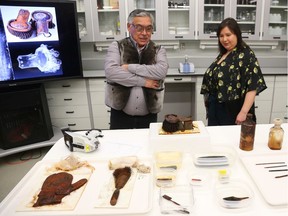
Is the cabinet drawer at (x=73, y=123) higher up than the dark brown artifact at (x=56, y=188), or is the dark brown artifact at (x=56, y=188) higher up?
the dark brown artifact at (x=56, y=188)

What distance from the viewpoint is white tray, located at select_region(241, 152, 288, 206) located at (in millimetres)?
853

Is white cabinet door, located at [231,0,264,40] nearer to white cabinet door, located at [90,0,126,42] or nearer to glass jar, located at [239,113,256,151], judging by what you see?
white cabinet door, located at [90,0,126,42]

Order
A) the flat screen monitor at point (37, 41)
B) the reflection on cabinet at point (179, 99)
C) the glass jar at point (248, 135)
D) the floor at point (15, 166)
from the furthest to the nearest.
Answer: the reflection on cabinet at point (179, 99) → the flat screen monitor at point (37, 41) → the floor at point (15, 166) → the glass jar at point (248, 135)

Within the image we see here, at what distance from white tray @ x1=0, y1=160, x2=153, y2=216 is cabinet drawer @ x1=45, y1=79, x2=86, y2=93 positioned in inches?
81.8

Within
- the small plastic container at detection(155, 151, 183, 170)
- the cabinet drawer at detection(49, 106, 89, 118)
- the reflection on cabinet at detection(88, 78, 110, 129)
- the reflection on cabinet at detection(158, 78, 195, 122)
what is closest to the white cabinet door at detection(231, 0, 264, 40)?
the reflection on cabinet at detection(158, 78, 195, 122)

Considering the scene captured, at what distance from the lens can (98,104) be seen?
10.5ft

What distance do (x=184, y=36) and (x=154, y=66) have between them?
1.55m

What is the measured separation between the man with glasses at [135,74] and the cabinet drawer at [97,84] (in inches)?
46.8

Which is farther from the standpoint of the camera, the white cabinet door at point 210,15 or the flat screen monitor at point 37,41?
the white cabinet door at point 210,15

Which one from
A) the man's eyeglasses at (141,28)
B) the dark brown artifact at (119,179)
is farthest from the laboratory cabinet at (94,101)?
the dark brown artifact at (119,179)

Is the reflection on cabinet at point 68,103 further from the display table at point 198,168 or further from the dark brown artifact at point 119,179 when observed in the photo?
the dark brown artifact at point 119,179

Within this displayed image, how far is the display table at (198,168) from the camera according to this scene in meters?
0.82

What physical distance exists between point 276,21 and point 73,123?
298cm

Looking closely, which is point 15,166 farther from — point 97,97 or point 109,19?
point 109,19
